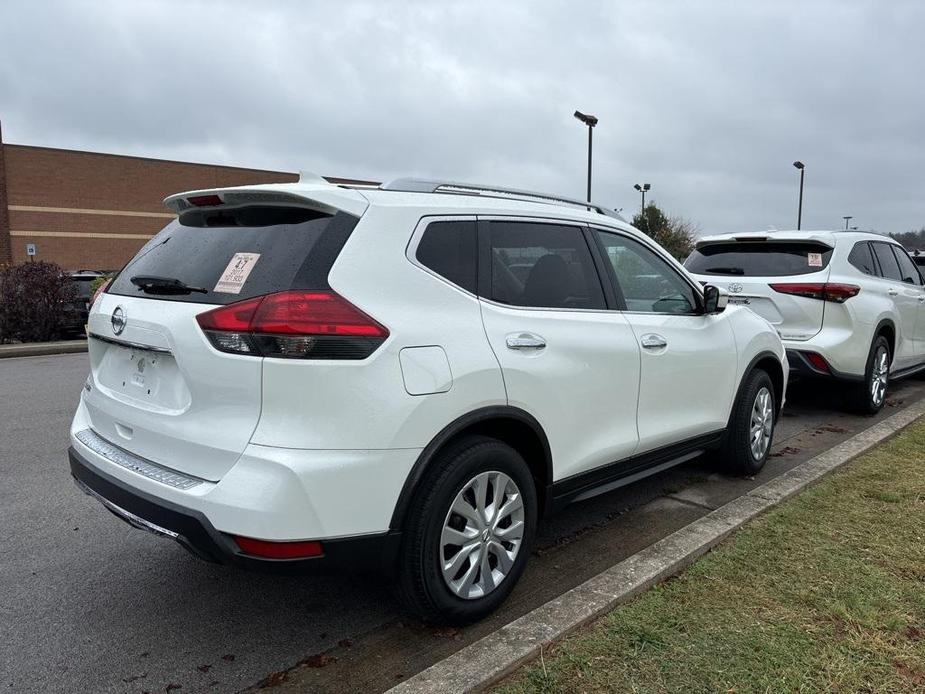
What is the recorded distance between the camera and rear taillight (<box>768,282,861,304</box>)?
6.48m

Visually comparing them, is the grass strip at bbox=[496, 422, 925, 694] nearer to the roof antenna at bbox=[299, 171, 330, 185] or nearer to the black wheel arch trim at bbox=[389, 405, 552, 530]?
the black wheel arch trim at bbox=[389, 405, 552, 530]

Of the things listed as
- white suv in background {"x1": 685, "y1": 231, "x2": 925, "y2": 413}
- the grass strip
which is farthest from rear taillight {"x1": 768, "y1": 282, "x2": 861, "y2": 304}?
the grass strip

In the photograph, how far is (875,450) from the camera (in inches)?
215

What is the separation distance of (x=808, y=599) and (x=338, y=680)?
2006 mm

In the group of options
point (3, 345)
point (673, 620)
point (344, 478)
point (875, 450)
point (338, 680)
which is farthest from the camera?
point (3, 345)

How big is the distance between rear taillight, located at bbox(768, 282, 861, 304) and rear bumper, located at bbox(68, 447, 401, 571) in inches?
206

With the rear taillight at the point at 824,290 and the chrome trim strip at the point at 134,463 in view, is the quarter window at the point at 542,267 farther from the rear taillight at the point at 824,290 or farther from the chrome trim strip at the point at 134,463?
the rear taillight at the point at 824,290


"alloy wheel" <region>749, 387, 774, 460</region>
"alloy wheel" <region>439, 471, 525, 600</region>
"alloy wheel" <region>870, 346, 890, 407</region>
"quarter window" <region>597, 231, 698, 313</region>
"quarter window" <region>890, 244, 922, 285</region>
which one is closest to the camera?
"alloy wheel" <region>439, 471, 525, 600</region>

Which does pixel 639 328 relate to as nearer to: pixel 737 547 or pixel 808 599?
pixel 737 547

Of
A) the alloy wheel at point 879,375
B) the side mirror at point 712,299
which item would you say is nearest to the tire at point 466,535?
the side mirror at point 712,299

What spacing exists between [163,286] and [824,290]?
575 centimetres

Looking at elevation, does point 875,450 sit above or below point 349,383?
below

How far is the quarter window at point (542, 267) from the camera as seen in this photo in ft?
10.4

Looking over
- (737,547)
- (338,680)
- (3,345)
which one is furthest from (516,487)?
(3,345)
